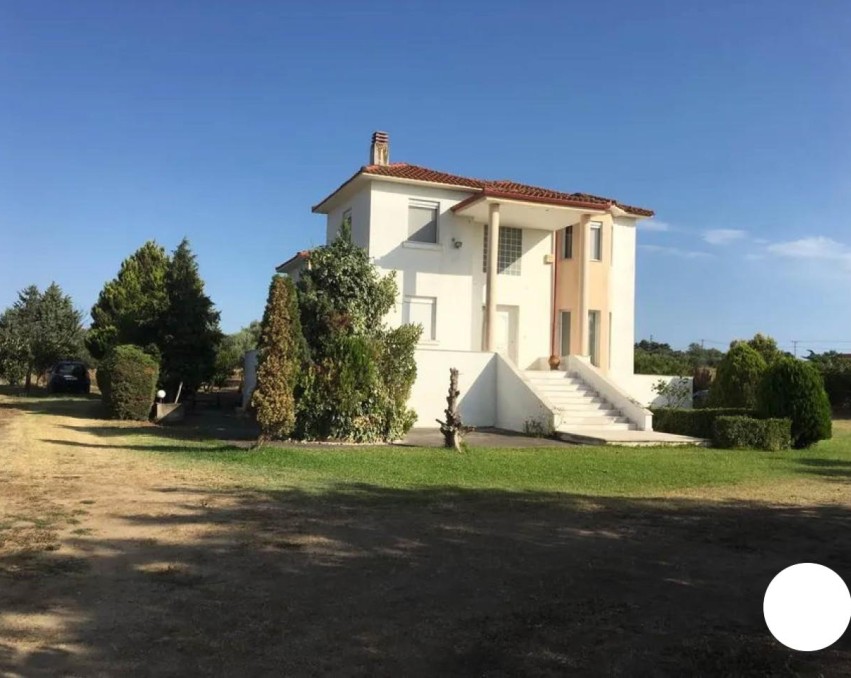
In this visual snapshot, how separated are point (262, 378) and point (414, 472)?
13.2 feet

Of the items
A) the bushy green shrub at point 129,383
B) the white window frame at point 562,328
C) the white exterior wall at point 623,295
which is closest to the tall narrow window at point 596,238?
the white exterior wall at point 623,295

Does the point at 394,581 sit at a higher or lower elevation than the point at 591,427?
lower

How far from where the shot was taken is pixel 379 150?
90.7 ft

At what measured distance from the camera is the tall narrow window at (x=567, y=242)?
25516mm

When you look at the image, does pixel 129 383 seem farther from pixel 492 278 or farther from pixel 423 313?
pixel 492 278

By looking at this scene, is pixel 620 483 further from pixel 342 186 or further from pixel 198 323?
pixel 198 323

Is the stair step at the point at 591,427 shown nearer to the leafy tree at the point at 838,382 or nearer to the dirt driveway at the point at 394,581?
the dirt driveway at the point at 394,581

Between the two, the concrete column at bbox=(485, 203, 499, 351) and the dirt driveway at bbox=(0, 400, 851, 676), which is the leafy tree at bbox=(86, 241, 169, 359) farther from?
the dirt driveway at bbox=(0, 400, 851, 676)

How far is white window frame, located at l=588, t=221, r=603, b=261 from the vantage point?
25844 mm

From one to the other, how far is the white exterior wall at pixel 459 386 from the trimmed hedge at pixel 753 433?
6810 millimetres

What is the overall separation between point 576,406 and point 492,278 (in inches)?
188

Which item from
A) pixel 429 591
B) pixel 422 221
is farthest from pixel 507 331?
pixel 429 591

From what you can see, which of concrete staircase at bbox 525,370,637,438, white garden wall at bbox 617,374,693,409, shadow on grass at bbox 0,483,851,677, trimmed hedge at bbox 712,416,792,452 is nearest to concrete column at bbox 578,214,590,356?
concrete staircase at bbox 525,370,637,438

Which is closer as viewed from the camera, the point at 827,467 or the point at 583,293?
the point at 827,467
